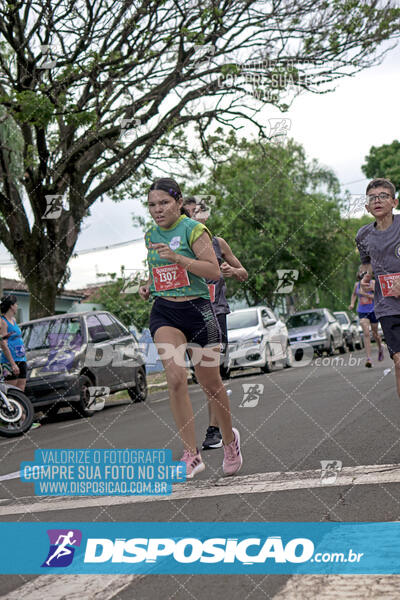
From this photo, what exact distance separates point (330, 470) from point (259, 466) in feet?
2.03

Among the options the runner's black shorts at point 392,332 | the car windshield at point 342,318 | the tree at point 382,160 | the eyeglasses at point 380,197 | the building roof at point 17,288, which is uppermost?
the tree at point 382,160

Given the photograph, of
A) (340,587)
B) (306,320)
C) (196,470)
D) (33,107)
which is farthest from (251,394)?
(306,320)

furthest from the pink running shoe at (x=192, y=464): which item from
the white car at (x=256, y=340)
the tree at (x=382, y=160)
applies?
the tree at (x=382, y=160)

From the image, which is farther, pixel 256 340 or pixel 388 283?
pixel 256 340

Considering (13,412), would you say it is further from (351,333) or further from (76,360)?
(351,333)

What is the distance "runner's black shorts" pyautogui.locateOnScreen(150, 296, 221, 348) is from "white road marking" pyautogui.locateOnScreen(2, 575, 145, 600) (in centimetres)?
220

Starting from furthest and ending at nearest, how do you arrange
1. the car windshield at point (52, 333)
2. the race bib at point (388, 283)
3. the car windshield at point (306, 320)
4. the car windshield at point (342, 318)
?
the car windshield at point (342, 318) < the car windshield at point (306, 320) < the car windshield at point (52, 333) < the race bib at point (388, 283)

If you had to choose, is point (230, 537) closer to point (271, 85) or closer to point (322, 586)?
point (322, 586)

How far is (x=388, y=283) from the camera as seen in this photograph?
5668mm

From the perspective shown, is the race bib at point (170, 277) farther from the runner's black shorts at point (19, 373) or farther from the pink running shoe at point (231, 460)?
the runner's black shorts at point (19, 373)

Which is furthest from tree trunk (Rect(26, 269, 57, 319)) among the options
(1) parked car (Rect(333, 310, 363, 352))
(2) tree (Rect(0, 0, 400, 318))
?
(1) parked car (Rect(333, 310, 363, 352))

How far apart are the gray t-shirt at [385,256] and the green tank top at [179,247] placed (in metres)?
1.28

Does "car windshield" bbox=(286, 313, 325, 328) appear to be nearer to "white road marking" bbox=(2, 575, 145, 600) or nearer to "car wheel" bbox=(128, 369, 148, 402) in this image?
"car wheel" bbox=(128, 369, 148, 402)

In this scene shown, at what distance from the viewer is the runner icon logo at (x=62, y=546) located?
11.8ft
